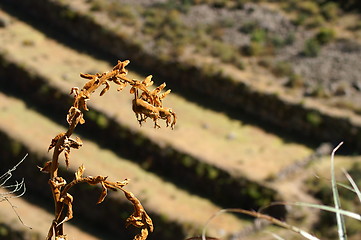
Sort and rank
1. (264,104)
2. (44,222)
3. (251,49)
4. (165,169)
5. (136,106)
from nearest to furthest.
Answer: (136,106) < (44,222) < (165,169) < (264,104) < (251,49)

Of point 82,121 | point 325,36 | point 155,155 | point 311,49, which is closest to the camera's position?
point 82,121

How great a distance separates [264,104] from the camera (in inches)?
1377

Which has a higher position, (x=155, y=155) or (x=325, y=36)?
(x=325, y=36)

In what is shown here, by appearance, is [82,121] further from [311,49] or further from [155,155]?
[311,49]

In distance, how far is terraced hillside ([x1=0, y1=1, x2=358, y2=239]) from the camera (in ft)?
97.8

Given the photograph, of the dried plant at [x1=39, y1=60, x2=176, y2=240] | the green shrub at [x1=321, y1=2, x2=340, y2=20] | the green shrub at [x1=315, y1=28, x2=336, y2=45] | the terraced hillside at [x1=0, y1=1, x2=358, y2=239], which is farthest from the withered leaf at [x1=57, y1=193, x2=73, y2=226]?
the green shrub at [x1=321, y1=2, x2=340, y2=20]

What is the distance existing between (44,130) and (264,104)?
35.7 feet

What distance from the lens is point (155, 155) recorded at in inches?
Result: 1278

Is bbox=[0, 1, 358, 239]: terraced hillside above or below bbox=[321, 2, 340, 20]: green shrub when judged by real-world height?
below

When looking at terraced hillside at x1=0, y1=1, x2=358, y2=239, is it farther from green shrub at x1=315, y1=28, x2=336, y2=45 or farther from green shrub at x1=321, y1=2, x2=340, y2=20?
green shrub at x1=321, y1=2, x2=340, y2=20

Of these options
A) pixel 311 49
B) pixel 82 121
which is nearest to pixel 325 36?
pixel 311 49

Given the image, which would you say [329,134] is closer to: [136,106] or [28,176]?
[28,176]

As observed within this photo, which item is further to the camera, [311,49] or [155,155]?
[311,49]

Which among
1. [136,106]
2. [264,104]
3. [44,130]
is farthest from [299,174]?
[136,106]
